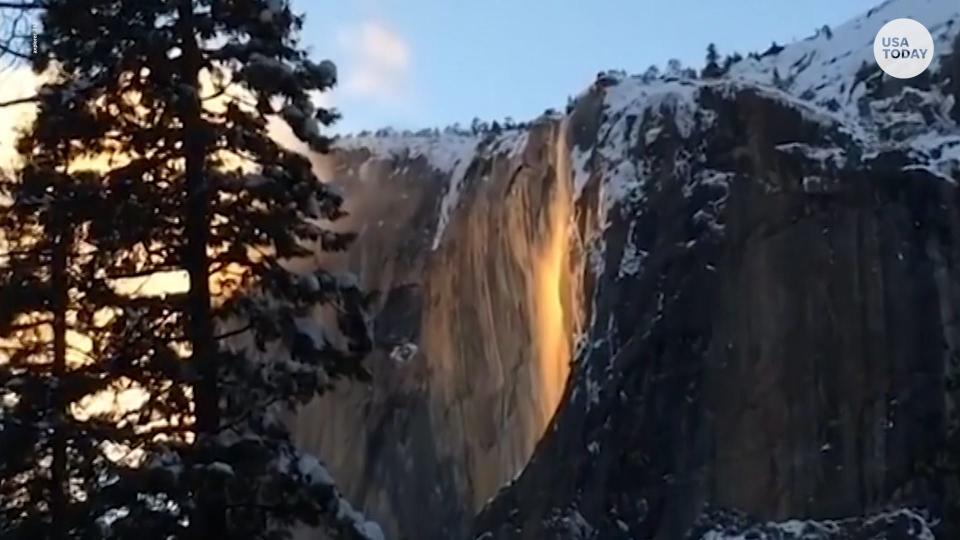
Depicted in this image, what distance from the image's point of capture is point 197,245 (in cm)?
979

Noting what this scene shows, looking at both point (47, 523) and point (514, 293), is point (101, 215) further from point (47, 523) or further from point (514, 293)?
point (514, 293)

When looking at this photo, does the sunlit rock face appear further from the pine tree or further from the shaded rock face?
the pine tree

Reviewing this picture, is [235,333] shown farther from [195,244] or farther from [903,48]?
[903,48]

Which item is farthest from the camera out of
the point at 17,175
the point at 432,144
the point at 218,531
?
the point at 432,144

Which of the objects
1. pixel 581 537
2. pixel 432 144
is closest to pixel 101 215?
pixel 581 537

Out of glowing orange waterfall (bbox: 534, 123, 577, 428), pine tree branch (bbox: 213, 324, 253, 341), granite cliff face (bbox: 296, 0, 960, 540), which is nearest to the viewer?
pine tree branch (bbox: 213, 324, 253, 341)

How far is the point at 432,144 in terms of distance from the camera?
40.7 meters

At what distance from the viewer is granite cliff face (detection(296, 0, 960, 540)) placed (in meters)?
23.7

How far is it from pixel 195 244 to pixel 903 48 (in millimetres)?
19744

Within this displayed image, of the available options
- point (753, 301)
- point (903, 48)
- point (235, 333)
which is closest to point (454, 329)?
point (753, 301)

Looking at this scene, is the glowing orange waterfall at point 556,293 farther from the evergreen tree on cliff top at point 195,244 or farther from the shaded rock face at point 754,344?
the evergreen tree on cliff top at point 195,244

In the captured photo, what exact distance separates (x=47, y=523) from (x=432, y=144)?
31.3 metres

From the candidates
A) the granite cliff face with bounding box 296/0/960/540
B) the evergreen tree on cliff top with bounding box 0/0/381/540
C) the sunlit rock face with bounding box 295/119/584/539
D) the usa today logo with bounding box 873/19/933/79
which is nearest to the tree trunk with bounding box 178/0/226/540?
the evergreen tree on cliff top with bounding box 0/0/381/540

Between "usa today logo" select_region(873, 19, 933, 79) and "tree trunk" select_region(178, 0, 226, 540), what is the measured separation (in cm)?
1855
